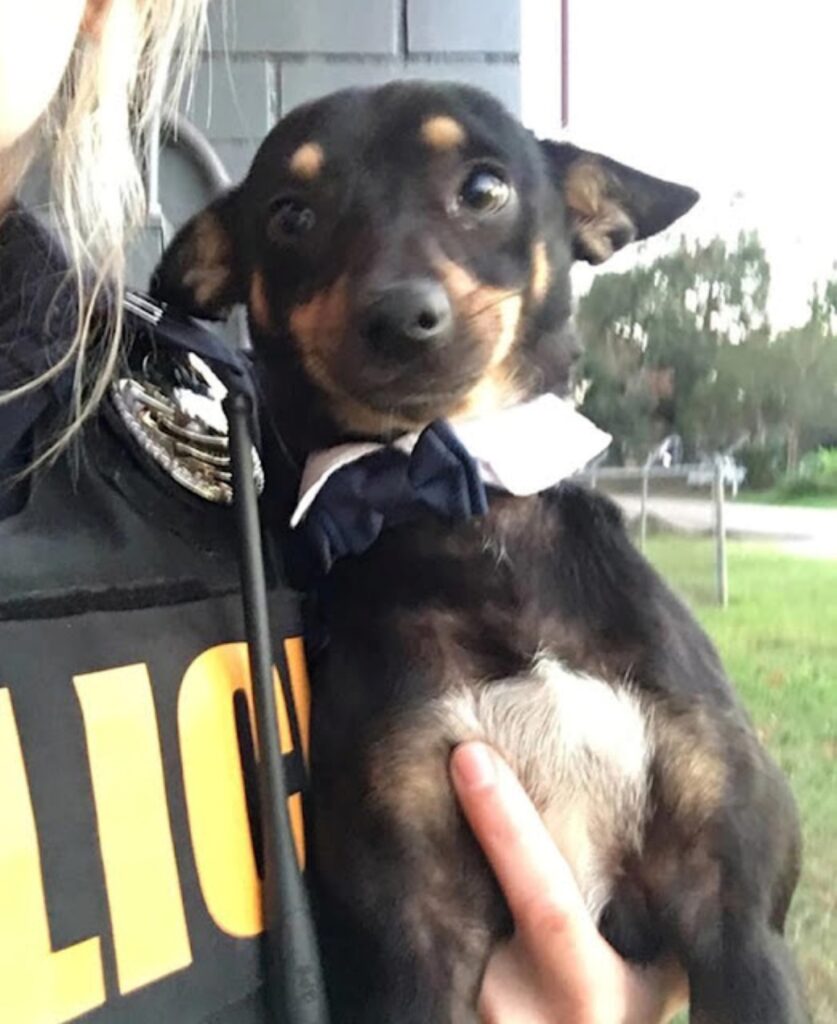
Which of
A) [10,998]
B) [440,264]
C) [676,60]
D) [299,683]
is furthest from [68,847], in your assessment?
[676,60]

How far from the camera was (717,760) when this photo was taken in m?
0.81

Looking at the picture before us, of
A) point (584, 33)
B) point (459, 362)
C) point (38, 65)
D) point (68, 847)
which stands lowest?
point (68, 847)

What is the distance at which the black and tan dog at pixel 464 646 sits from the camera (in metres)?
0.79

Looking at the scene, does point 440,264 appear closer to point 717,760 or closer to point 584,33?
point 717,760

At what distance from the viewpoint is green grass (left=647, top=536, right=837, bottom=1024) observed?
995mm

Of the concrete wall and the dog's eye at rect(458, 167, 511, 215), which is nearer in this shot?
the dog's eye at rect(458, 167, 511, 215)

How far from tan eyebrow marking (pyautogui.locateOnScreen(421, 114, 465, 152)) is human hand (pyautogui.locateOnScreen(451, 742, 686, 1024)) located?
430 mm

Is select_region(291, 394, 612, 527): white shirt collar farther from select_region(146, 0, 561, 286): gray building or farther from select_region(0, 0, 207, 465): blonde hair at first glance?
select_region(146, 0, 561, 286): gray building

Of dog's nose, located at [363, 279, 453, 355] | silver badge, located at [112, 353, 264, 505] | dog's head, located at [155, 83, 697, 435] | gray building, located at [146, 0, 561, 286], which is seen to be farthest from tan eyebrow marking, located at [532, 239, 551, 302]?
gray building, located at [146, 0, 561, 286]

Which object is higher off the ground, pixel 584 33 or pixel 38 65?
pixel 584 33

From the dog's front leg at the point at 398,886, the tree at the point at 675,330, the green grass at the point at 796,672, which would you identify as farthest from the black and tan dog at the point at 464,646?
the tree at the point at 675,330

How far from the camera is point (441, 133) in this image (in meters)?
0.93

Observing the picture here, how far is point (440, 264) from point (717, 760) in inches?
14.8

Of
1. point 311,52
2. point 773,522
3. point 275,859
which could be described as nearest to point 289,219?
point 275,859
